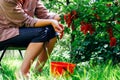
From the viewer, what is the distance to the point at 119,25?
3439 mm

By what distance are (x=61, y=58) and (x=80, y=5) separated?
9.18 feet

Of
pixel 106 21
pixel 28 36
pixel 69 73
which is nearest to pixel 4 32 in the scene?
pixel 28 36

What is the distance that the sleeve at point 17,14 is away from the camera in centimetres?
398

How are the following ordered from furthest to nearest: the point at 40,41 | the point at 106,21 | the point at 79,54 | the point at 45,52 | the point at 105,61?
1. the point at 79,54
2. the point at 105,61
3. the point at 45,52
4. the point at 40,41
5. the point at 106,21

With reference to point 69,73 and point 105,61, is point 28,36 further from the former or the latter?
point 105,61

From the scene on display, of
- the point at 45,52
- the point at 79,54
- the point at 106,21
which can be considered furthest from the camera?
the point at 79,54

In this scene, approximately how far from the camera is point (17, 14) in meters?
3.98

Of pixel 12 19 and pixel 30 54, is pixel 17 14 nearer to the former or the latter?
pixel 12 19

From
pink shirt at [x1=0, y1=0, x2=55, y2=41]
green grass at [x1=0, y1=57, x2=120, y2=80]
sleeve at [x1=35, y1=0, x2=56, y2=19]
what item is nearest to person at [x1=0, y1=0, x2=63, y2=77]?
pink shirt at [x1=0, y1=0, x2=55, y2=41]

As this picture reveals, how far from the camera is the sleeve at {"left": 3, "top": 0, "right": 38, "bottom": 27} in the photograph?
398cm

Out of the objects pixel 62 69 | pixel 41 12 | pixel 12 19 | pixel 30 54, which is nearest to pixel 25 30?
pixel 12 19

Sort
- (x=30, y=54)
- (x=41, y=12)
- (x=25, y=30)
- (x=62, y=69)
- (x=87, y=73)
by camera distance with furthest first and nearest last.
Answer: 1. (x=41, y=12)
2. (x=25, y=30)
3. (x=30, y=54)
4. (x=62, y=69)
5. (x=87, y=73)

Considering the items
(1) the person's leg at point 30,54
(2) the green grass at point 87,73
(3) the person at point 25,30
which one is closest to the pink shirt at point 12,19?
(3) the person at point 25,30

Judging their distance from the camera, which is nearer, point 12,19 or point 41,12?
point 12,19
